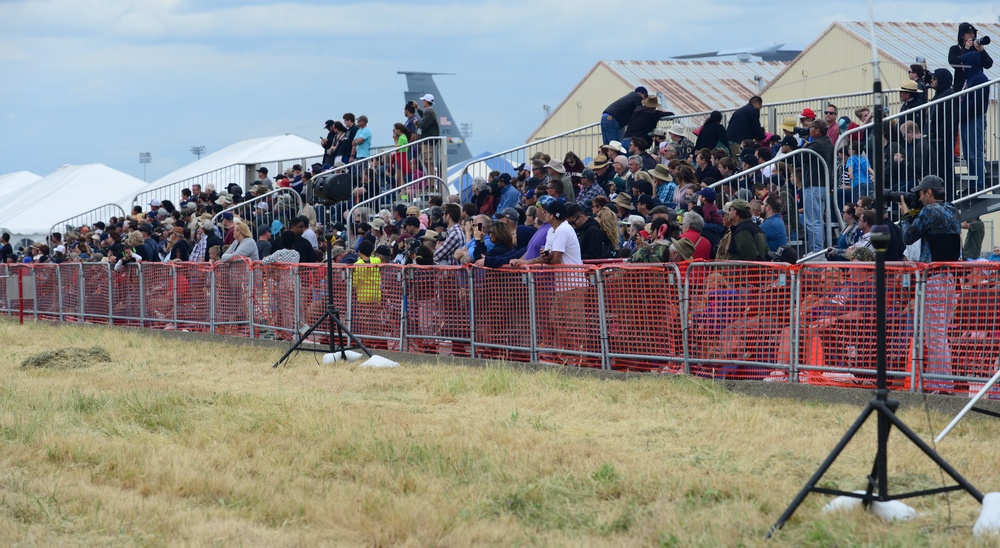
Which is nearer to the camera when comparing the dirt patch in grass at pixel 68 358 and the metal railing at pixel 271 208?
the dirt patch in grass at pixel 68 358

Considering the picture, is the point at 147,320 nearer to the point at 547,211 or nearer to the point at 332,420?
the point at 547,211

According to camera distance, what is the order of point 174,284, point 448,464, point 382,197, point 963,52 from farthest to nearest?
1. point 382,197
2. point 174,284
3. point 963,52
4. point 448,464

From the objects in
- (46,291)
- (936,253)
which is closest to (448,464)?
(936,253)

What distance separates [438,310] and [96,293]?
32.8ft

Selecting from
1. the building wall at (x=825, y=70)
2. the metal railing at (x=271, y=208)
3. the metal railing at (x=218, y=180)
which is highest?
the building wall at (x=825, y=70)

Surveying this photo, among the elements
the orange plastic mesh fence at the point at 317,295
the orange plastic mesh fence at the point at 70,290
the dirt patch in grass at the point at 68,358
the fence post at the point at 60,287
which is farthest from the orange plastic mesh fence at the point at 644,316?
the fence post at the point at 60,287

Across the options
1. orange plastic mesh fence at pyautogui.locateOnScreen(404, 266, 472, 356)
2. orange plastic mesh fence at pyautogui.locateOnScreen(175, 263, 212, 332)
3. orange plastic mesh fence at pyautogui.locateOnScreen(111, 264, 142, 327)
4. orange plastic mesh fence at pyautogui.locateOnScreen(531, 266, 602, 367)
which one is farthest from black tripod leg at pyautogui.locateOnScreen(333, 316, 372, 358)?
orange plastic mesh fence at pyautogui.locateOnScreen(111, 264, 142, 327)

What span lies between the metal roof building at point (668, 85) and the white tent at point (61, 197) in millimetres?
20378

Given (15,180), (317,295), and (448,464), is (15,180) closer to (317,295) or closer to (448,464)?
(317,295)

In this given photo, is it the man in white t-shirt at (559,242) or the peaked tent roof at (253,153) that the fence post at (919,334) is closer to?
the man in white t-shirt at (559,242)

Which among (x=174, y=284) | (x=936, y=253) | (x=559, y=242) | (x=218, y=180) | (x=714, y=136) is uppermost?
(x=218, y=180)

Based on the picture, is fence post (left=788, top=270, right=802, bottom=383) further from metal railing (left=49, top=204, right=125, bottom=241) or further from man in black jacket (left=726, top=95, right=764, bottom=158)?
metal railing (left=49, top=204, right=125, bottom=241)

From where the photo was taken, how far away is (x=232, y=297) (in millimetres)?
18094

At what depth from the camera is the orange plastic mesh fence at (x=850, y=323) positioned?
991 centimetres
